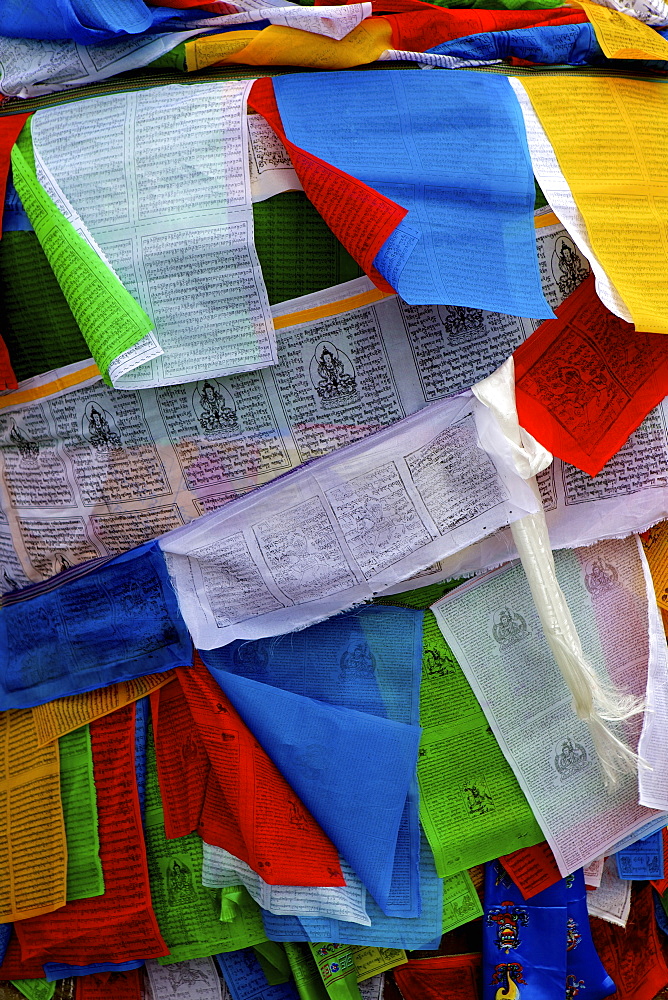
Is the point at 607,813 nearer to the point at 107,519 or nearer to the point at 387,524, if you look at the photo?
the point at 387,524

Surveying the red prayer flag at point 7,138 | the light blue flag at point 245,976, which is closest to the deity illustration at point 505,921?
the light blue flag at point 245,976

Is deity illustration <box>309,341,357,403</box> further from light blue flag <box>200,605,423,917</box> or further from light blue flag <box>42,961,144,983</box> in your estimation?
light blue flag <box>42,961,144,983</box>

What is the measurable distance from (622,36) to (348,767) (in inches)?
30.4

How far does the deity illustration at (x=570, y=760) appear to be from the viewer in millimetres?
841

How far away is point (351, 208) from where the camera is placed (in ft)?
2.30

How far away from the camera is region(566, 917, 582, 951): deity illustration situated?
0.89m

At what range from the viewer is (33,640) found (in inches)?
33.1

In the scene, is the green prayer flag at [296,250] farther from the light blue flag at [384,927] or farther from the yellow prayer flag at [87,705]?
the light blue flag at [384,927]

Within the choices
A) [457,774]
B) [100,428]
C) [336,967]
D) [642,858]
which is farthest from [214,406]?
[642,858]

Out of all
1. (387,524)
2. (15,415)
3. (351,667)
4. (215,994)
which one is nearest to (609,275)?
(387,524)

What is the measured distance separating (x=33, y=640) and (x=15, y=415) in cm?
22

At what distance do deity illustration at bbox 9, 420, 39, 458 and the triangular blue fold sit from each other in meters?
0.29

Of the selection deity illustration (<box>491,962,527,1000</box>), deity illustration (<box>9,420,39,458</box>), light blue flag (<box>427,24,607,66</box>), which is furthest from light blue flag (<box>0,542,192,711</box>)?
light blue flag (<box>427,24,607,66</box>)

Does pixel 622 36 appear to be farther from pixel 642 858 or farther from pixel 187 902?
pixel 187 902
